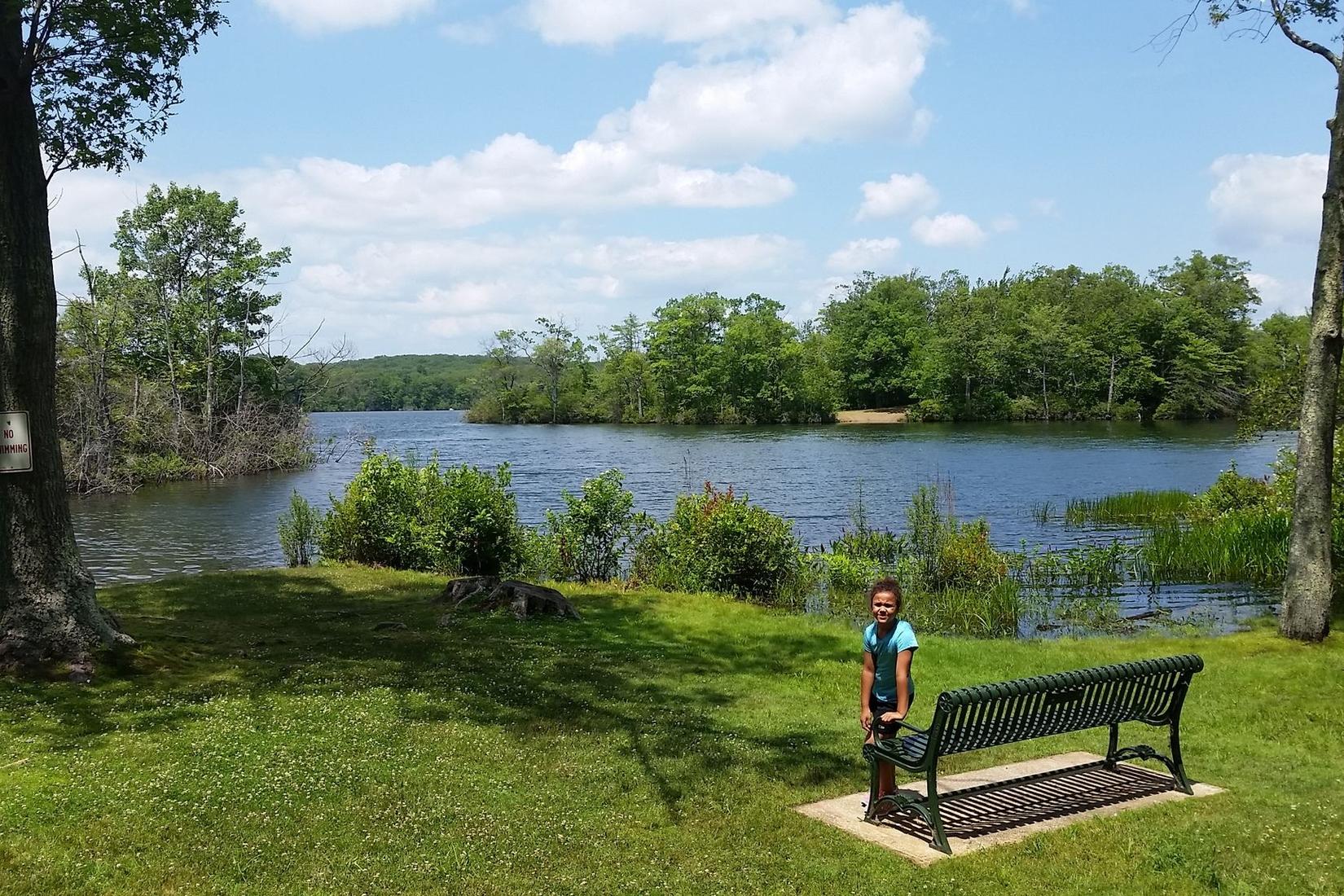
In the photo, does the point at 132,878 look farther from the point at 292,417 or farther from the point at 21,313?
the point at 292,417

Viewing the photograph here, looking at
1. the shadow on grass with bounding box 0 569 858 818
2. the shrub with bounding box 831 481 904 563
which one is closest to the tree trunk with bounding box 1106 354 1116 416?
the shrub with bounding box 831 481 904 563

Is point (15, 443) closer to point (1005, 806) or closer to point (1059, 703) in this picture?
point (1005, 806)

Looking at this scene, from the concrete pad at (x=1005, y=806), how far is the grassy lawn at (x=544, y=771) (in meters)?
0.21

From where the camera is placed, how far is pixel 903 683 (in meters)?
6.33

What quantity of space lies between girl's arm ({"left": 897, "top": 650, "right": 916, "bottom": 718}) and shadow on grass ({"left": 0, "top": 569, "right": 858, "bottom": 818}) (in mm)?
1208

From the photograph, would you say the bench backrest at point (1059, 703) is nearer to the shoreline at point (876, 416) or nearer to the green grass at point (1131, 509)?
the green grass at point (1131, 509)

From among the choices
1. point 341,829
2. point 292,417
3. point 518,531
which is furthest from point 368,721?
point 292,417

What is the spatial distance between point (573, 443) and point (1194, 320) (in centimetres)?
6510

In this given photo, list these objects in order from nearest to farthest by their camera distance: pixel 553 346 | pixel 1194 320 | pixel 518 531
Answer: pixel 518 531 < pixel 1194 320 < pixel 553 346

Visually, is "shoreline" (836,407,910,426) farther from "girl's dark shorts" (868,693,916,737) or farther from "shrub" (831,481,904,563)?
"girl's dark shorts" (868,693,916,737)

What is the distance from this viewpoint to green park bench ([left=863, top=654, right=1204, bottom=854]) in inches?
234

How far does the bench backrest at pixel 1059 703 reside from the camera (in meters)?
6.01

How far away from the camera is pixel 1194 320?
90812 millimetres

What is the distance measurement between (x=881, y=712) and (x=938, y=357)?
10160 centimetres
